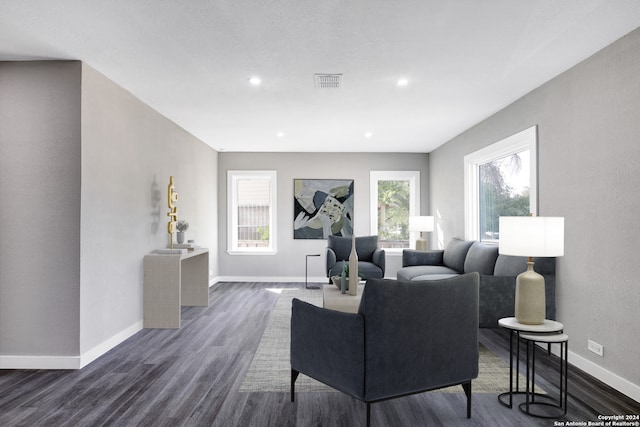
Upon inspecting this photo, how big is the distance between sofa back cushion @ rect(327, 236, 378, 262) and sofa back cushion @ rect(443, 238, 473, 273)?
140 centimetres

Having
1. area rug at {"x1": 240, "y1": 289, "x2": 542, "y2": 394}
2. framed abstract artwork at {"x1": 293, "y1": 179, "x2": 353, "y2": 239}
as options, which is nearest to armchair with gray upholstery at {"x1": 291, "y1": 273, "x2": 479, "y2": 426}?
area rug at {"x1": 240, "y1": 289, "x2": 542, "y2": 394}

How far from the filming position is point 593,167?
322 centimetres

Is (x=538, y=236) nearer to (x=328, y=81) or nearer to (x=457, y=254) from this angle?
(x=328, y=81)

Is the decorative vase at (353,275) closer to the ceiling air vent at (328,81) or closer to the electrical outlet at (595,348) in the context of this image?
the ceiling air vent at (328,81)

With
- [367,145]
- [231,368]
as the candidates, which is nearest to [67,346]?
[231,368]

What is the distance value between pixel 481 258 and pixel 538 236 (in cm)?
207

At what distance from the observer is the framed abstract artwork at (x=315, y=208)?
309 inches

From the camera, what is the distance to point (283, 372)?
3295mm

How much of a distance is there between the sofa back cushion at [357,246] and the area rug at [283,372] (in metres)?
2.67

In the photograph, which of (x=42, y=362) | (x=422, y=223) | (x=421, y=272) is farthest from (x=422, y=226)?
(x=42, y=362)

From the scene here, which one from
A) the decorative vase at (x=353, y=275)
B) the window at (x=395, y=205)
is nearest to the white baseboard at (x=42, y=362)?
the decorative vase at (x=353, y=275)

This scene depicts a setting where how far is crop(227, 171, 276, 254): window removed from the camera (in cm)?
792

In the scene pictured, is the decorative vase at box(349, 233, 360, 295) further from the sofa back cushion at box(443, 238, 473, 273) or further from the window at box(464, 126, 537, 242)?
the sofa back cushion at box(443, 238, 473, 273)

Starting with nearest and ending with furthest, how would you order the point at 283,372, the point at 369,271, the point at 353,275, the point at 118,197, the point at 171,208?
the point at 283,372, the point at 353,275, the point at 118,197, the point at 171,208, the point at 369,271
